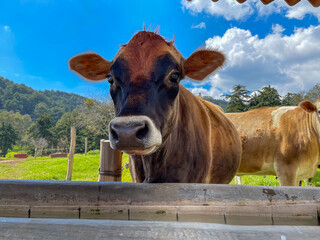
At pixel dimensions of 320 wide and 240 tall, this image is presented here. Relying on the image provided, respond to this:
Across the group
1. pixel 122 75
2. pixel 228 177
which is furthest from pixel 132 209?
pixel 228 177

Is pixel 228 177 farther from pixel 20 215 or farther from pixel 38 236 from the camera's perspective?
pixel 38 236

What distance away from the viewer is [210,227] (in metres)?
0.65

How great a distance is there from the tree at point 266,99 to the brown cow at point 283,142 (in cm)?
2890

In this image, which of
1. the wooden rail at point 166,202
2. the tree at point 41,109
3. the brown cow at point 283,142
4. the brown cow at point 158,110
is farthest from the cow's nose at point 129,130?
the tree at point 41,109

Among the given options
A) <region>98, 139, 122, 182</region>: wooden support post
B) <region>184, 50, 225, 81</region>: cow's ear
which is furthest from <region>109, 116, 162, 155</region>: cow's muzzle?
<region>98, 139, 122, 182</region>: wooden support post

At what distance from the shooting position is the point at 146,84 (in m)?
1.88

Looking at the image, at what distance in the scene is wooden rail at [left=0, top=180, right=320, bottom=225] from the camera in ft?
3.10

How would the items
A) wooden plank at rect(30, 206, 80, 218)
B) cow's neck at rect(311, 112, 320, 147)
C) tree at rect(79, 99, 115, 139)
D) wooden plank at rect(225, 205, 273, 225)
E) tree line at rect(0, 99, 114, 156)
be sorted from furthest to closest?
1. tree line at rect(0, 99, 114, 156)
2. tree at rect(79, 99, 115, 139)
3. cow's neck at rect(311, 112, 320, 147)
4. wooden plank at rect(30, 206, 80, 218)
5. wooden plank at rect(225, 205, 273, 225)

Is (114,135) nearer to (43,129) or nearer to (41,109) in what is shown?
(43,129)

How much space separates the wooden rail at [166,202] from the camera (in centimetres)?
95

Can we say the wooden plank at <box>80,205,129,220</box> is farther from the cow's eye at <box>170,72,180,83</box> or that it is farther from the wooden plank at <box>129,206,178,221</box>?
the cow's eye at <box>170,72,180,83</box>

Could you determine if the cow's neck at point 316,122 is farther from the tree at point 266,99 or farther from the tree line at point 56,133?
the tree line at point 56,133

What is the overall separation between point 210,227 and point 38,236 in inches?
17.0

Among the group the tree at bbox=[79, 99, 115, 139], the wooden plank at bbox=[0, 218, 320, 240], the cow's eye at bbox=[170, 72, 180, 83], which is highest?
the tree at bbox=[79, 99, 115, 139]
